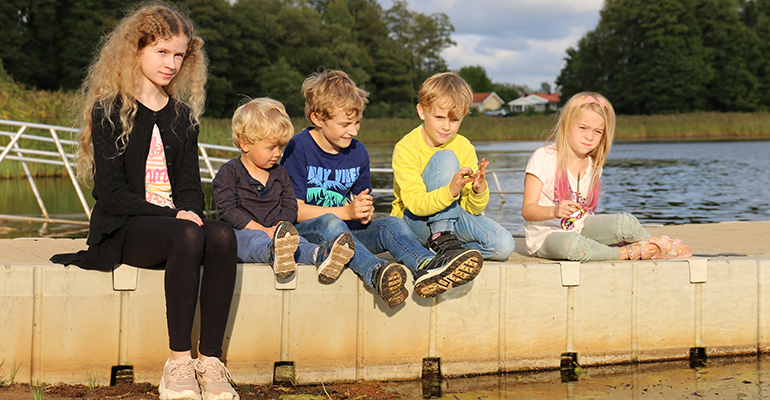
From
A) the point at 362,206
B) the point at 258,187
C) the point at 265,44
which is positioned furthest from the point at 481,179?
the point at 265,44

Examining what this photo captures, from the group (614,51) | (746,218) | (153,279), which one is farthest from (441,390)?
(614,51)

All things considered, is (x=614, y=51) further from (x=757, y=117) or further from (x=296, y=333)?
(x=296, y=333)

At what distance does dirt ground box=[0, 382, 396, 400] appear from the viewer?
9.82 feet

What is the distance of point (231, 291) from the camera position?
3014 millimetres

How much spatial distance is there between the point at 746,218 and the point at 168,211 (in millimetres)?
8271

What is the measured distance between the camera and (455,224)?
3822mm

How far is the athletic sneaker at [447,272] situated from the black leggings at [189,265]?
88 cm

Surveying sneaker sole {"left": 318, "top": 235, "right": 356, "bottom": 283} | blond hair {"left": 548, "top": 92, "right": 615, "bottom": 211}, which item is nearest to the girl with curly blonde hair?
sneaker sole {"left": 318, "top": 235, "right": 356, "bottom": 283}

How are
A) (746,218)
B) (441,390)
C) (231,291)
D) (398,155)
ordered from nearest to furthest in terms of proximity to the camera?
(231,291) < (441,390) < (398,155) < (746,218)

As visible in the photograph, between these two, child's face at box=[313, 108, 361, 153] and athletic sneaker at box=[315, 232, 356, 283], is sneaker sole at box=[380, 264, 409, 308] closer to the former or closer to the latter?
athletic sneaker at box=[315, 232, 356, 283]

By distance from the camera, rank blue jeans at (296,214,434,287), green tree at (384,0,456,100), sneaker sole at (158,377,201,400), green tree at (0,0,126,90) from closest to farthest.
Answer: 1. sneaker sole at (158,377,201,400)
2. blue jeans at (296,214,434,287)
3. green tree at (0,0,126,90)
4. green tree at (384,0,456,100)

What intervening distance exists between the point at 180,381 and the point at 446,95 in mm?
2033

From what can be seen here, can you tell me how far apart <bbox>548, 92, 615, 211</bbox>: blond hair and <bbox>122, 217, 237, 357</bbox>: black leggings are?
81.3 inches

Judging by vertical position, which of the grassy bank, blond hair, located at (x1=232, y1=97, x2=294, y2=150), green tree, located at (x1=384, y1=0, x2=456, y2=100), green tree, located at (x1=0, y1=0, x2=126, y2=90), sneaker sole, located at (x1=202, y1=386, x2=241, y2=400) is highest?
green tree, located at (x1=384, y1=0, x2=456, y2=100)
